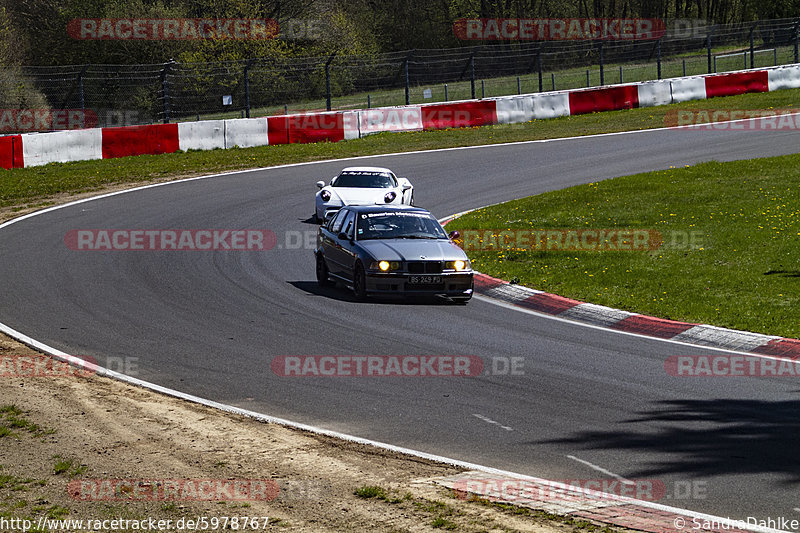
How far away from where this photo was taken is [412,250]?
14.8 metres

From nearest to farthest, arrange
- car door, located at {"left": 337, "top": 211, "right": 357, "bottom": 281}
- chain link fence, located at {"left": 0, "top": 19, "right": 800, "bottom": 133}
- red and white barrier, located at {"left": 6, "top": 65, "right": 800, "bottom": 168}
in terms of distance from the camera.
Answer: car door, located at {"left": 337, "top": 211, "right": 357, "bottom": 281} → red and white barrier, located at {"left": 6, "top": 65, "right": 800, "bottom": 168} → chain link fence, located at {"left": 0, "top": 19, "right": 800, "bottom": 133}

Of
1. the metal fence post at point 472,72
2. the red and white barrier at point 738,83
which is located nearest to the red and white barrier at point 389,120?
the metal fence post at point 472,72

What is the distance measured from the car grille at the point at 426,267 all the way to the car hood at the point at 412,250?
62 millimetres

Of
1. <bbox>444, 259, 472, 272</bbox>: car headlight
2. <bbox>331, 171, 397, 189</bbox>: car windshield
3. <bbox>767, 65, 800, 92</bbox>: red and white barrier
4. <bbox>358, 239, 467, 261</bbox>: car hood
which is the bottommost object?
<bbox>444, 259, 472, 272</bbox>: car headlight

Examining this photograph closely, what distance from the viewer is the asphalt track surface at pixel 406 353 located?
7886 mm

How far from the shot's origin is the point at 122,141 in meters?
31.0

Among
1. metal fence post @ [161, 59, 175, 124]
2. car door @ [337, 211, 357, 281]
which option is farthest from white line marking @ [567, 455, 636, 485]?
metal fence post @ [161, 59, 175, 124]

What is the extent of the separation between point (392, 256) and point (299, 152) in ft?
58.3

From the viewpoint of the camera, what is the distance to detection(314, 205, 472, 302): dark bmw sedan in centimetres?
1452

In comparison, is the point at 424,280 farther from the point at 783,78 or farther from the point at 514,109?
the point at 783,78

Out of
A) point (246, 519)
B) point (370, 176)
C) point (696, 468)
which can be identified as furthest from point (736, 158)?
point (246, 519)

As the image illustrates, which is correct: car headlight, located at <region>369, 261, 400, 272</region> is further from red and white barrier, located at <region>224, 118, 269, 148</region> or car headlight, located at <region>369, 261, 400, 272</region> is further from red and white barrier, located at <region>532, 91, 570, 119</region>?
red and white barrier, located at <region>532, 91, 570, 119</region>

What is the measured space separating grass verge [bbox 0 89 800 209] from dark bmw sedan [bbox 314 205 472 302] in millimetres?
11116

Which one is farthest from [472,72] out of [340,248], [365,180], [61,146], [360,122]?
[340,248]
